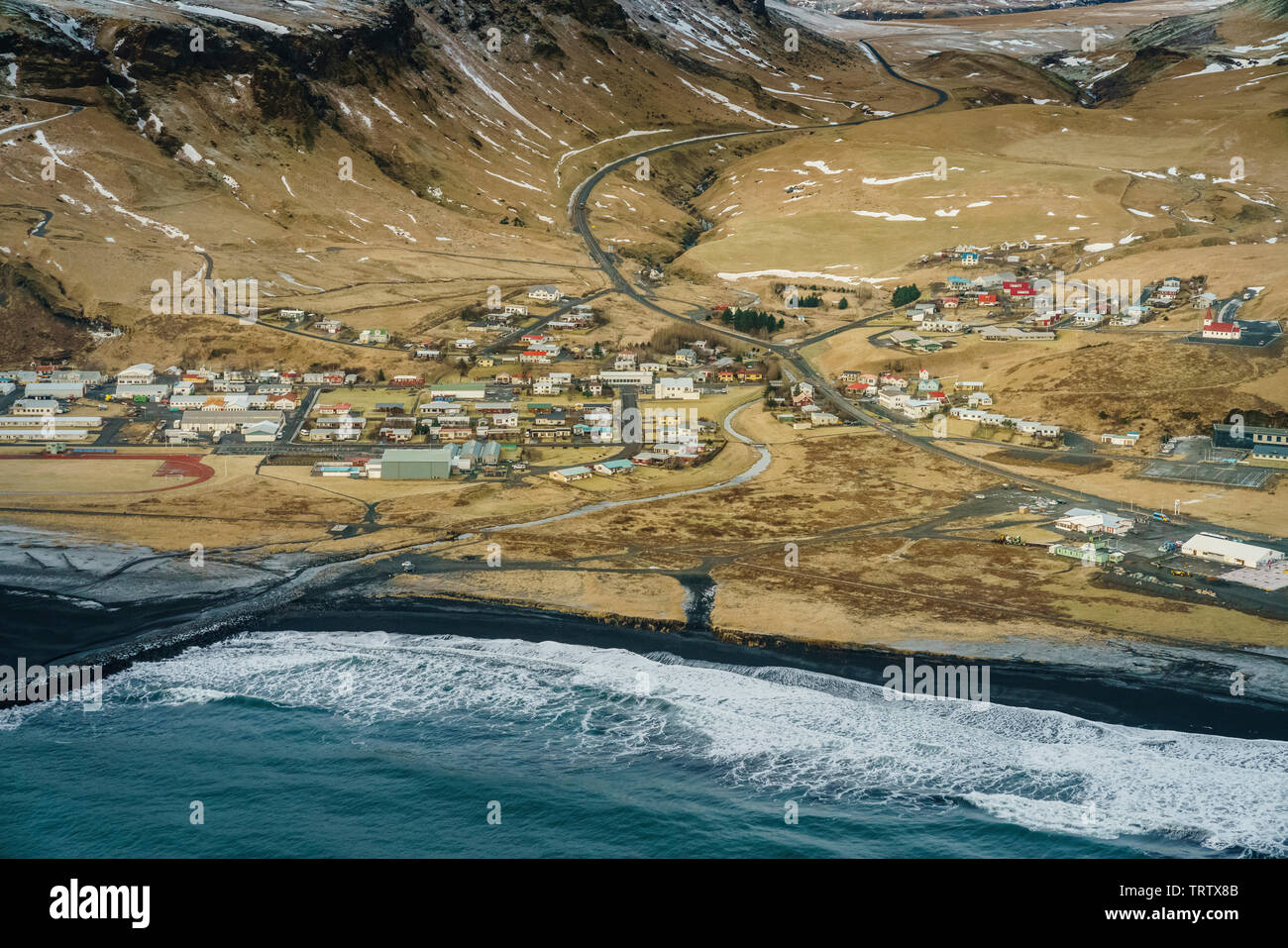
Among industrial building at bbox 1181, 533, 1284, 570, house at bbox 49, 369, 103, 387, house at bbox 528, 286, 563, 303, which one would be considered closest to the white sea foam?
industrial building at bbox 1181, 533, 1284, 570

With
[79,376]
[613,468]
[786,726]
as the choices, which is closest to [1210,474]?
[613,468]

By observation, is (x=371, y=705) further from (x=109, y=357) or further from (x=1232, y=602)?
(x=109, y=357)

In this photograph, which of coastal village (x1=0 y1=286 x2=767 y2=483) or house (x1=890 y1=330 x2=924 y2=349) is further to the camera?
house (x1=890 y1=330 x2=924 y2=349)

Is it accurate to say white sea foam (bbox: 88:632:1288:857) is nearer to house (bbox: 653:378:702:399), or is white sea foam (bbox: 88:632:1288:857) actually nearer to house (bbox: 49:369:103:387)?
house (bbox: 653:378:702:399)

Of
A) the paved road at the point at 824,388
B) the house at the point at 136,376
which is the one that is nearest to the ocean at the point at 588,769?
the paved road at the point at 824,388

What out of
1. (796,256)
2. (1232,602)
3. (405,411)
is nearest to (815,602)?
(1232,602)

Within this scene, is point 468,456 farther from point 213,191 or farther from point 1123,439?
point 213,191
